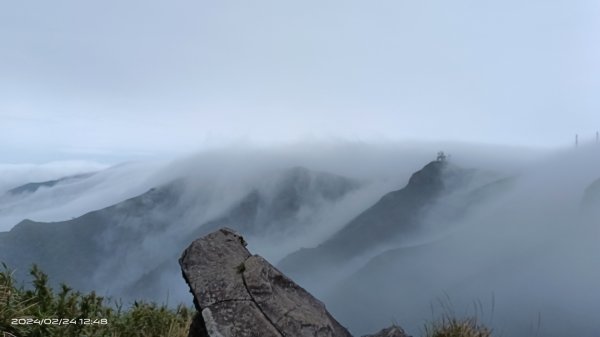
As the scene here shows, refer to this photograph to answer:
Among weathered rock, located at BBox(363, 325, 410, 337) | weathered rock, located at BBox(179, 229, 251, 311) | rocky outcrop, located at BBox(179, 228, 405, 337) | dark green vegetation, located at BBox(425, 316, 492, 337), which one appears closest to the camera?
rocky outcrop, located at BBox(179, 228, 405, 337)

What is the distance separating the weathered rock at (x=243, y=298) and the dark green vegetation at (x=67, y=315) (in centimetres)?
151

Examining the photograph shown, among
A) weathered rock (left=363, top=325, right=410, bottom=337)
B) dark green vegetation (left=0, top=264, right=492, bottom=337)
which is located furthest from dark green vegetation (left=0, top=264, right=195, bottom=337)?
weathered rock (left=363, top=325, right=410, bottom=337)

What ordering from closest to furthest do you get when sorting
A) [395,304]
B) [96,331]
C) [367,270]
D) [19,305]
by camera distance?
1. [19,305]
2. [96,331]
3. [395,304]
4. [367,270]

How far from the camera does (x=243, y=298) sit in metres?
7.97

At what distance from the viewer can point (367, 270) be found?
190 m

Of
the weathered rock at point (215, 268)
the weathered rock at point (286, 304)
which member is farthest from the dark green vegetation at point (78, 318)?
the weathered rock at point (286, 304)

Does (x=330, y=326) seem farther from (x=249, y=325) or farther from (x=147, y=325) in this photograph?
(x=147, y=325)

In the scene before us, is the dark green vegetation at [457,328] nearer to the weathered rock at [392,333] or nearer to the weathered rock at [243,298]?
the weathered rock at [392,333]

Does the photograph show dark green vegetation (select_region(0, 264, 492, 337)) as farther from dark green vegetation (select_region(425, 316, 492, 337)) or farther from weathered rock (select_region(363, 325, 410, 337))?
weathered rock (select_region(363, 325, 410, 337))

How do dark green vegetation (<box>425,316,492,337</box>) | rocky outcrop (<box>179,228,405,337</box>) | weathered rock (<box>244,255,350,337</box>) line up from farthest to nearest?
dark green vegetation (<box>425,316,492,337</box>) < weathered rock (<box>244,255,350,337</box>) < rocky outcrop (<box>179,228,405,337</box>)

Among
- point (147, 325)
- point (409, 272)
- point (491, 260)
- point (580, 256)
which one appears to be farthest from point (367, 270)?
point (147, 325)

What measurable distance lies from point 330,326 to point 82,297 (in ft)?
13.4

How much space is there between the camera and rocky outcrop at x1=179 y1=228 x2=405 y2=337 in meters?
7.61

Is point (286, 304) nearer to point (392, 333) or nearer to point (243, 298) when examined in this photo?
point (243, 298)
